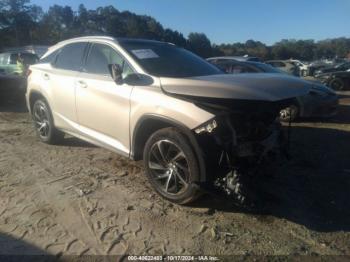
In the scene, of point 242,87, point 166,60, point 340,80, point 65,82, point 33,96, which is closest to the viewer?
point 242,87

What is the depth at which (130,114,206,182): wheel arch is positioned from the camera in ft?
12.6

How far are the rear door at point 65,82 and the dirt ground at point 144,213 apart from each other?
0.60m

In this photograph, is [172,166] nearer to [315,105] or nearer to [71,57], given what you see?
[71,57]

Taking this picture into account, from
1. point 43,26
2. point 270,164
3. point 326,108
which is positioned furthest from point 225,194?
point 43,26

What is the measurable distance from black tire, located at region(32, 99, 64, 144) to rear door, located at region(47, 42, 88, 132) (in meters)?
0.22

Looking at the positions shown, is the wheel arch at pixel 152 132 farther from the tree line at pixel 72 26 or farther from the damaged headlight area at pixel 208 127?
A: the tree line at pixel 72 26

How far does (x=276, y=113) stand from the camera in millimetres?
4270

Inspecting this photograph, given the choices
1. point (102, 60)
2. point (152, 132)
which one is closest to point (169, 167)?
point (152, 132)

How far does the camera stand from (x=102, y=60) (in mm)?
5148

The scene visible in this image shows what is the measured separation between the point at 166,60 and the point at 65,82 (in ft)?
5.28

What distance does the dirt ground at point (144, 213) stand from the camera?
344 cm

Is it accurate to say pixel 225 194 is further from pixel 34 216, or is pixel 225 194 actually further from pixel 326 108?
pixel 326 108

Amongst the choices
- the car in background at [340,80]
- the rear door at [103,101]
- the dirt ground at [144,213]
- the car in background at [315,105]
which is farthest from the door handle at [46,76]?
the car in background at [340,80]

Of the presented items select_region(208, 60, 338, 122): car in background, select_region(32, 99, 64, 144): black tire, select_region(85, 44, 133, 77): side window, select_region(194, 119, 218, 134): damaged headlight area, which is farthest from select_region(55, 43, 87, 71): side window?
select_region(208, 60, 338, 122): car in background
